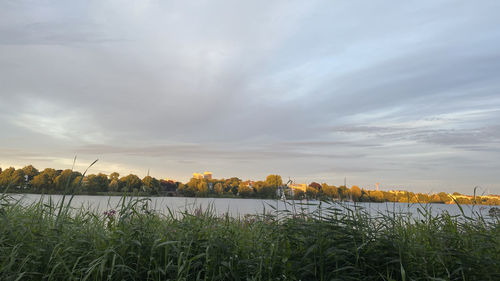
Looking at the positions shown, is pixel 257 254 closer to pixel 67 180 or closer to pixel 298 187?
pixel 298 187

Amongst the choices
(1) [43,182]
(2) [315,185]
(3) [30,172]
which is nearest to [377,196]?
(2) [315,185]

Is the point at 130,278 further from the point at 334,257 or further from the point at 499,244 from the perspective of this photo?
the point at 499,244

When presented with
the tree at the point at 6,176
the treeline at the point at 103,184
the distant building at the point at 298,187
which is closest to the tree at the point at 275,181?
the distant building at the point at 298,187

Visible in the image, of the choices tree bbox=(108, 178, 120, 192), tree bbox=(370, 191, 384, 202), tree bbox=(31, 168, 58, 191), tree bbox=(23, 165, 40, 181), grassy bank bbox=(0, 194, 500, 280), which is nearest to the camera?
grassy bank bbox=(0, 194, 500, 280)

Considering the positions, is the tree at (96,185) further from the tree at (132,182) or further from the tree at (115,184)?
the tree at (132,182)

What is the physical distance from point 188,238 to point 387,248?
223 cm

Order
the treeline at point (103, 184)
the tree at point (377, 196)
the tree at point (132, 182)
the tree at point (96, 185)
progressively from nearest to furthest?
1. the treeline at point (103, 184)
2. the tree at point (132, 182)
3. the tree at point (377, 196)
4. the tree at point (96, 185)

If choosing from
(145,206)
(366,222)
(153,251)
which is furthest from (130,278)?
(366,222)

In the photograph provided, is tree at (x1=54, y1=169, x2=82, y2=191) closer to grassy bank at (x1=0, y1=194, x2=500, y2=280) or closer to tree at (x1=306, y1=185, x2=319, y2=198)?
grassy bank at (x1=0, y1=194, x2=500, y2=280)

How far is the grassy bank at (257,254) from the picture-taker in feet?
10.1

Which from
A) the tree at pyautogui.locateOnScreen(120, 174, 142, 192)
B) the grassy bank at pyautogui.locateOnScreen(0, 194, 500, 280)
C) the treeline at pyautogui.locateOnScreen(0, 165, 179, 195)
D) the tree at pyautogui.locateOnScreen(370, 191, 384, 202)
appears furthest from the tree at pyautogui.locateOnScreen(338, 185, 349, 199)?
the tree at pyautogui.locateOnScreen(120, 174, 142, 192)

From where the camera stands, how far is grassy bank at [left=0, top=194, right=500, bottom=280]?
10.1ft

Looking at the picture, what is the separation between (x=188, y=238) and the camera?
358 cm

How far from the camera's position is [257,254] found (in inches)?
135
